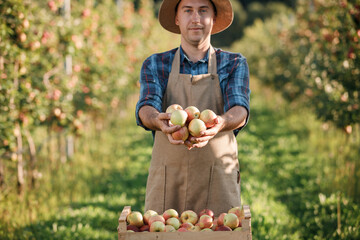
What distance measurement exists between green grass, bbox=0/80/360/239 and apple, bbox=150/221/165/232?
191 centimetres

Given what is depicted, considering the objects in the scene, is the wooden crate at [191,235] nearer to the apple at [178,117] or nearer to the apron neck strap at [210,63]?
the apple at [178,117]

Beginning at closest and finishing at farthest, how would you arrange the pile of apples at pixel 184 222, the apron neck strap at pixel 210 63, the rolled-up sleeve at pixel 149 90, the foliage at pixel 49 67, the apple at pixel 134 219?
the pile of apples at pixel 184 222, the apple at pixel 134 219, the rolled-up sleeve at pixel 149 90, the apron neck strap at pixel 210 63, the foliage at pixel 49 67

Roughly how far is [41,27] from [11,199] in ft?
6.26

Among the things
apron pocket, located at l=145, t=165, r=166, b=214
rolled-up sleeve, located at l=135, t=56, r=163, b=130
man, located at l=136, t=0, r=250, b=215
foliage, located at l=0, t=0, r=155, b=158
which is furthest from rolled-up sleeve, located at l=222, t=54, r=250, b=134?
foliage, located at l=0, t=0, r=155, b=158

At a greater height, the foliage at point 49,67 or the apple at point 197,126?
the foliage at point 49,67

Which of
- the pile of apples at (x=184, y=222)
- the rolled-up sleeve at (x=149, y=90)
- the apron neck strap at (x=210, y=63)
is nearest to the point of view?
the pile of apples at (x=184, y=222)

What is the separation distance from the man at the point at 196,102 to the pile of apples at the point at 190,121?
313 mm

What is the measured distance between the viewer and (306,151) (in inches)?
281

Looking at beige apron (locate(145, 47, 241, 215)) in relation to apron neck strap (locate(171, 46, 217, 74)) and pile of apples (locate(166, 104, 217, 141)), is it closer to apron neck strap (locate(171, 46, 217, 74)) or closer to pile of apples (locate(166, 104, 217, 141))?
apron neck strap (locate(171, 46, 217, 74))

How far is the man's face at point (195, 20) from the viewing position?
2.33 m

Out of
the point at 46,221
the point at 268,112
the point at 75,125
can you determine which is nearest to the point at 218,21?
the point at 46,221

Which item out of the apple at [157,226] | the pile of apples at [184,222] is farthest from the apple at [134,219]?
the apple at [157,226]

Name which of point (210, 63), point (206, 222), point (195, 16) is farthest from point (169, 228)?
point (195, 16)

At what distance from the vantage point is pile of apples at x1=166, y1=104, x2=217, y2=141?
6.39 ft
